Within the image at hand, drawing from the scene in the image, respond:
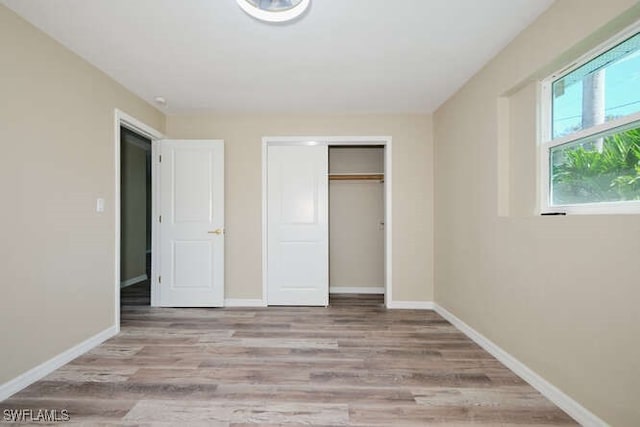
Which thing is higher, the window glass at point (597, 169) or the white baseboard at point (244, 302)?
the window glass at point (597, 169)

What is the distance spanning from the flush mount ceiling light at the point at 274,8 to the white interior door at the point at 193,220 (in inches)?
82.3

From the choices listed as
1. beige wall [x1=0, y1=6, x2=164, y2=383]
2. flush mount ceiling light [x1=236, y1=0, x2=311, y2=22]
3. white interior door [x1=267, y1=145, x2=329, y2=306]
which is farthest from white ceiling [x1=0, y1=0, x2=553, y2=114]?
white interior door [x1=267, y1=145, x2=329, y2=306]

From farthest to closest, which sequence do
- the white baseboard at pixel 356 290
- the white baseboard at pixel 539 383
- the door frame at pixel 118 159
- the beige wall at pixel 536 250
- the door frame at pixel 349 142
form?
the white baseboard at pixel 356 290, the door frame at pixel 349 142, the door frame at pixel 118 159, the white baseboard at pixel 539 383, the beige wall at pixel 536 250

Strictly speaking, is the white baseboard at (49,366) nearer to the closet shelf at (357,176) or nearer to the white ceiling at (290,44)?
the white ceiling at (290,44)

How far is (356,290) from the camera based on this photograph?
4.79m

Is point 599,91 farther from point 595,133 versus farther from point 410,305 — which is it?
point 410,305

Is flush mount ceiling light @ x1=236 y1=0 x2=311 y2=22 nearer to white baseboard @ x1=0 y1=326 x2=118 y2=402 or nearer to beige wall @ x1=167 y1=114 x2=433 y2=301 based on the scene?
beige wall @ x1=167 y1=114 x2=433 y2=301

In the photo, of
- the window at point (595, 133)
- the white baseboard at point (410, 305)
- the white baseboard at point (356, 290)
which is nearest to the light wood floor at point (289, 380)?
the white baseboard at point (410, 305)

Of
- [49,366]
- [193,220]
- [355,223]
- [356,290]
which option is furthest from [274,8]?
[356,290]

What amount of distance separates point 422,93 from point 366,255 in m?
2.46

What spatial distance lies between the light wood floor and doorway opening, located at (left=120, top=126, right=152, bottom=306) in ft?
7.11

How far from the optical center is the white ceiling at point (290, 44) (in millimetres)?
1990

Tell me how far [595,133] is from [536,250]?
0.78 metres

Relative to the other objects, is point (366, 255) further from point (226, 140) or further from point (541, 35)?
point (541, 35)
